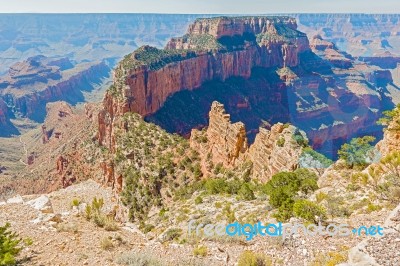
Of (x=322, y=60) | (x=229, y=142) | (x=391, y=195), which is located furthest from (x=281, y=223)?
(x=322, y=60)

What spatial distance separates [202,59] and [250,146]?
69181mm

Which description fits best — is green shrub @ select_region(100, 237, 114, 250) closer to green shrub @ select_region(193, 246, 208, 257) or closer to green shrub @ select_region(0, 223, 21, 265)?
green shrub @ select_region(0, 223, 21, 265)

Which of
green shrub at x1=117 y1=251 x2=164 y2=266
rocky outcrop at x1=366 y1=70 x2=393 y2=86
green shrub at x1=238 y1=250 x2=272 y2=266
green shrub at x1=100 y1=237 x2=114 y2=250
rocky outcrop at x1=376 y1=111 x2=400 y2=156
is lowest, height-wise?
rocky outcrop at x1=366 y1=70 x2=393 y2=86

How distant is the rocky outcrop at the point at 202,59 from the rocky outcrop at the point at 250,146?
23766 mm

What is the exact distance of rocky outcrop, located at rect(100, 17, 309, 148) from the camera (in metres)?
67.1

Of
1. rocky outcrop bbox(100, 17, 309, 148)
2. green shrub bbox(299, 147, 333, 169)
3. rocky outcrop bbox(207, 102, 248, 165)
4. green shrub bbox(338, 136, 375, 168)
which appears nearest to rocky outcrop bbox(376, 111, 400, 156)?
green shrub bbox(338, 136, 375, 168)

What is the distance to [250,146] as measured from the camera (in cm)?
3516

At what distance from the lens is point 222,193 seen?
27656 millimetres

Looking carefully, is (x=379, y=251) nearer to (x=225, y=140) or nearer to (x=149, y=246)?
(x=149, y=246)

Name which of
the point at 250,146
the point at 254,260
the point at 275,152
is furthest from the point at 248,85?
the point at 254,260

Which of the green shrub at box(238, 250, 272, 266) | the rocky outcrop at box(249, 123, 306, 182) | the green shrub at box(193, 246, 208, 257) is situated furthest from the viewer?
the rocky outcrop at box(249, 123, 306, 182)

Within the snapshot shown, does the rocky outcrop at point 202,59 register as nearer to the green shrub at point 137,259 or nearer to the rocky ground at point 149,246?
the rocky ground at point 149,246

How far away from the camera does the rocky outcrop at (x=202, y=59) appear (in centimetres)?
6712

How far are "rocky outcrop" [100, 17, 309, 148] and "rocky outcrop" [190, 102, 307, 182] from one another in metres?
23.8
